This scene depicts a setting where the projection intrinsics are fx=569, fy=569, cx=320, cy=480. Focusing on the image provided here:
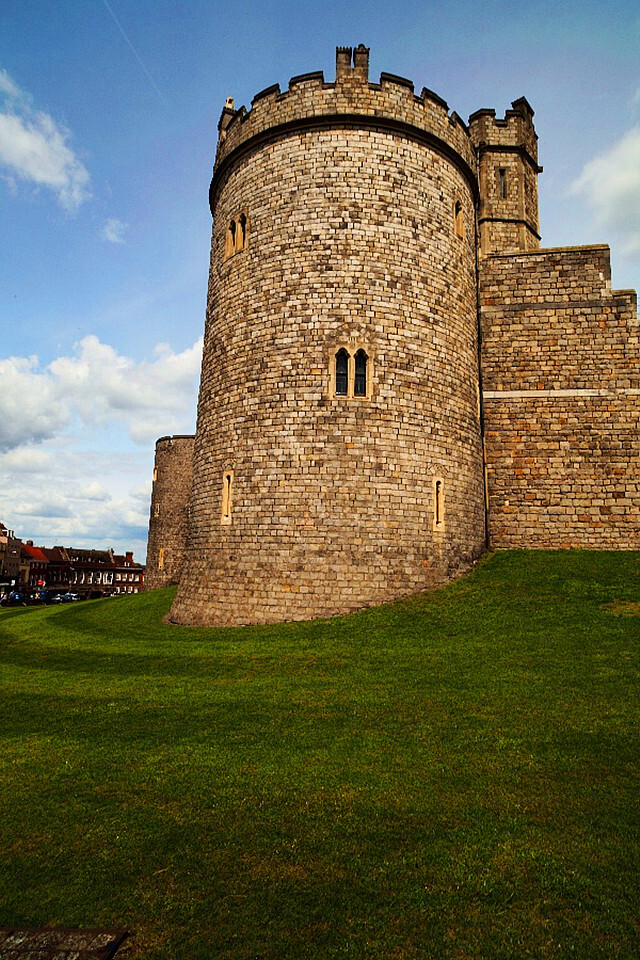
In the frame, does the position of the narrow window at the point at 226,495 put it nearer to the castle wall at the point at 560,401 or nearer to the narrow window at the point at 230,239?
the narrow window at the point at 230,239

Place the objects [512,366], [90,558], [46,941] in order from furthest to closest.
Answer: [90,558] < [512,366] < [46,941]

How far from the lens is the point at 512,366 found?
16797mm

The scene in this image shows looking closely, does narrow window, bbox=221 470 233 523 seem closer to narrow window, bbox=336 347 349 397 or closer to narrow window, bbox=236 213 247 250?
narrow window, bbox=336 347 349 397

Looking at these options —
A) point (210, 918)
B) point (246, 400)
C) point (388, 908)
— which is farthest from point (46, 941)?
point (246, 400)

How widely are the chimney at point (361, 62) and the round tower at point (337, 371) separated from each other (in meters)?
0.05

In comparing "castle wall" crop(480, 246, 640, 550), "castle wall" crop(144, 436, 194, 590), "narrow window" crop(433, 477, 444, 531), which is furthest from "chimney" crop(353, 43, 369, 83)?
"castle wall" crop(144, 436, 194, 590)

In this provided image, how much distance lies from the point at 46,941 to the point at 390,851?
2311mm

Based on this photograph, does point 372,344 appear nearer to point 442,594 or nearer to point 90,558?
point 442,594

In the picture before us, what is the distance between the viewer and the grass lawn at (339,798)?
11.5 feet

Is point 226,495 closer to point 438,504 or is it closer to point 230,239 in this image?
point 438,504

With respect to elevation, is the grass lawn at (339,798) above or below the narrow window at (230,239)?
below

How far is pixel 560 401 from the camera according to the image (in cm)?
1634

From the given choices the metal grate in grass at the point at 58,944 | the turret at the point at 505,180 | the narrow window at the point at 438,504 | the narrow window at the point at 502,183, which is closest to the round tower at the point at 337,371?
the narrow window at the point at 438,504

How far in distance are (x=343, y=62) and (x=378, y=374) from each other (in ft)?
27.6
